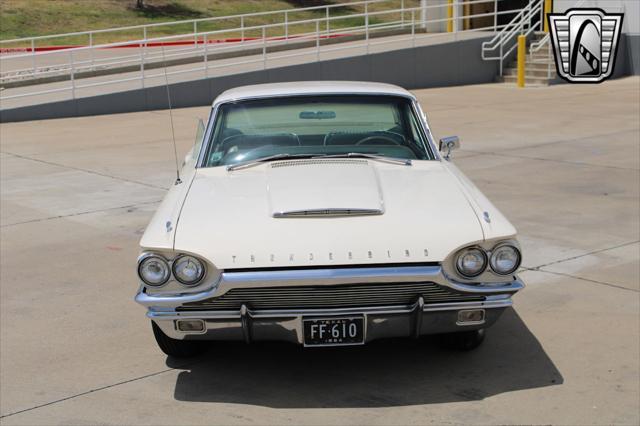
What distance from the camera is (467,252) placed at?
15.5 ft

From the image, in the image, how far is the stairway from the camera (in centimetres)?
2342

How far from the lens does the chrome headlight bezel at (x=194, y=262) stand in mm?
4652

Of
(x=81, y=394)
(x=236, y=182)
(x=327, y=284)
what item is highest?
(x=236, y=182)

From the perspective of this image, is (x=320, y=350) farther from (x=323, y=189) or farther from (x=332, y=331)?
(x=323, y=189)

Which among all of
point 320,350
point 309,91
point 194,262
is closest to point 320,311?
point 194,262

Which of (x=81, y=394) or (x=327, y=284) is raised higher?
(x=327, y=284)

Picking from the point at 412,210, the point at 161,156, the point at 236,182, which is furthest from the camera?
the point at 161,156

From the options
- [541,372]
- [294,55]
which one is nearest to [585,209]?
[541,372]

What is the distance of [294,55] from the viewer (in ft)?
73.3

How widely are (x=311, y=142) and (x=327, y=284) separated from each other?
165cm

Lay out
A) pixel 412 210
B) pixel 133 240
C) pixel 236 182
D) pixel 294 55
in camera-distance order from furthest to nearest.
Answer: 1. pixel 294 55
2. pixel 133 240
3. pixel 236 182
4. pixel 412 210

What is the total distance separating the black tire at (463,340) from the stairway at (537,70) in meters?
18.9

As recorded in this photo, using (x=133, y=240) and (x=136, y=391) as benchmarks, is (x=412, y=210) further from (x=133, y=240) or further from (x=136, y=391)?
(x=133, y=240)

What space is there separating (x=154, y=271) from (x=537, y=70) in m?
20.2
